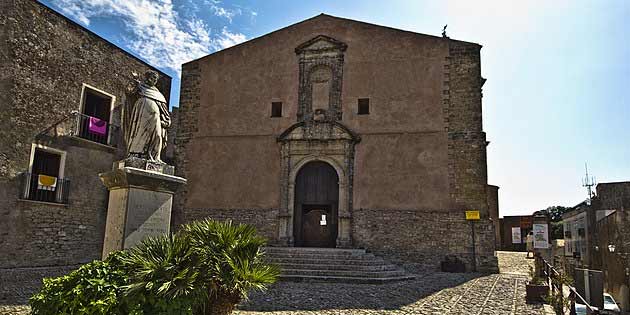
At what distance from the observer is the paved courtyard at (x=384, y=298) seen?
7.30m

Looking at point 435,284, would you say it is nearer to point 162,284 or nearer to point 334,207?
point 334,207

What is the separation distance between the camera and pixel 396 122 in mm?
15398

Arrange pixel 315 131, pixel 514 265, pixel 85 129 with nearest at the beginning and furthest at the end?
pixel 85 129
pixel 315 131
pixel 514 265

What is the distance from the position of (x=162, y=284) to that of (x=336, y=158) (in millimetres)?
11556

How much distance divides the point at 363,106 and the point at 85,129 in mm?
9456

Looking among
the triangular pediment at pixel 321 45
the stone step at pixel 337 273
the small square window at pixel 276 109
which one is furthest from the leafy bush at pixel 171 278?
the triangular pediment at pixel 321 45

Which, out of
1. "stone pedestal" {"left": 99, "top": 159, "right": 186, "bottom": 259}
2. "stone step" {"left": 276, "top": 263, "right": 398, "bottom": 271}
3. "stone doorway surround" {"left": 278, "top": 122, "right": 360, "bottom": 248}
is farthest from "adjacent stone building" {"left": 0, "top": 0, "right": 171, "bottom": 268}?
"stone pedestal" {"left": 99, "top": 159, "right": 186, "bottom": 259}

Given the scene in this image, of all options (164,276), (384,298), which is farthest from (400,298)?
(164,276)

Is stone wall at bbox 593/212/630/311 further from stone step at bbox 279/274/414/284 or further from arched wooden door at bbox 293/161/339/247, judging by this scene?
arched wooden door at bbox 293/161/339/247

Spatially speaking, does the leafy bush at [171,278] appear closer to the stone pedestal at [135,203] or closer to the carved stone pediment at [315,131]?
the stone pedestal at [135,203]

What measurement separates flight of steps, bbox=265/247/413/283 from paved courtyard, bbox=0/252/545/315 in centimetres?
51

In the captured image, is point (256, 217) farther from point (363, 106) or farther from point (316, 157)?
point (363, 106)

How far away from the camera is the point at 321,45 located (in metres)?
16.6

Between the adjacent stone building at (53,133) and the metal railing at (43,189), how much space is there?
1.1 inches
